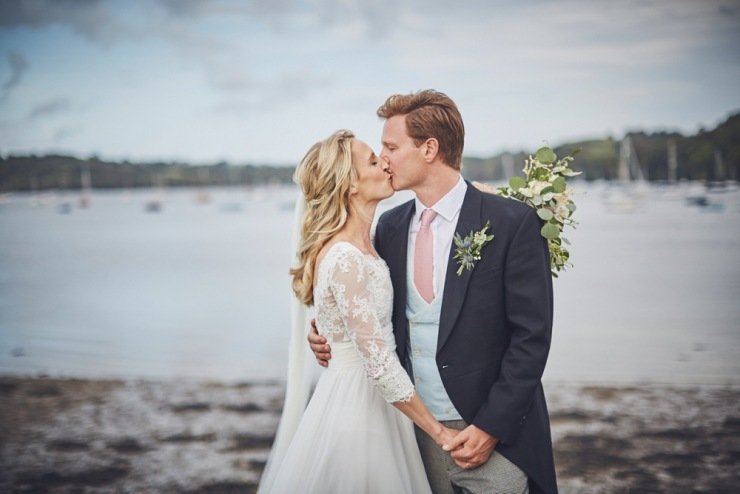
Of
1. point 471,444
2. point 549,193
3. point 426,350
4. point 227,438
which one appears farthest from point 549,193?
point 227,438

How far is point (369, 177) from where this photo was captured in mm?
2793

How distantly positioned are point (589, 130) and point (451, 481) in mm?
36306

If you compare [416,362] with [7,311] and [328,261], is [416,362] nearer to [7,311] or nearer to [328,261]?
[328,261]

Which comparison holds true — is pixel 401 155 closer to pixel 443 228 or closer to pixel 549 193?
pixel 443 228

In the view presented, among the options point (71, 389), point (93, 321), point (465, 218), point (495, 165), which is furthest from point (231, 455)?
point (495, 165)

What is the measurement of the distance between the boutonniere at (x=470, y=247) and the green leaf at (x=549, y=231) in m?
0.21

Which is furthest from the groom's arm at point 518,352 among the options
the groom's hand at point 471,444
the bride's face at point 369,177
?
the bride's face at point 369,177

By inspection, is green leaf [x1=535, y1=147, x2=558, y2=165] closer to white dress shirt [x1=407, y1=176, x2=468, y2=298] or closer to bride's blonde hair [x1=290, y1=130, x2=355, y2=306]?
white dress shirt [x1=407, y1=176, x2=468, y2=298]

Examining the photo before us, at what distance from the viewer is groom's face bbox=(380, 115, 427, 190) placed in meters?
2.72

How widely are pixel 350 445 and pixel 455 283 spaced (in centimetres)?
75

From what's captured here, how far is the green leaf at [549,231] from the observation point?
2.61 meters

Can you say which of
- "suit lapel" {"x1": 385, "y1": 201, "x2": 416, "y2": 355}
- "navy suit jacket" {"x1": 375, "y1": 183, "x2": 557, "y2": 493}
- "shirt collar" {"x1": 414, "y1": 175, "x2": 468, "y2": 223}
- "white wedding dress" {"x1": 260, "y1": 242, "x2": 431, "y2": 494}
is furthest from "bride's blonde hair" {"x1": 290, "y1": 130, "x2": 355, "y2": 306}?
"navy suit jacket" {"x1": 375, "y1": 183, "x2": 557, "y2": 493}

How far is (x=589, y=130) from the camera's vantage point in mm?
36594

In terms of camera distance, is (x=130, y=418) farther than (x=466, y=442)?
Yes
